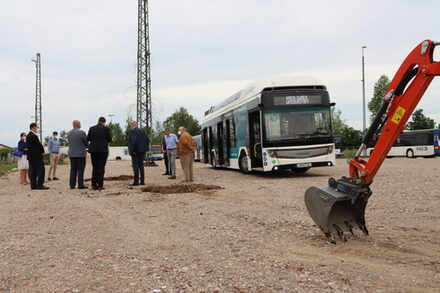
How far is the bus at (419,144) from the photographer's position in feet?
114

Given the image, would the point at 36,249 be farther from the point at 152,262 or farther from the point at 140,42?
the point at 140,42

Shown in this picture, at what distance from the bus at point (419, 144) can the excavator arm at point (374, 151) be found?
31.0m

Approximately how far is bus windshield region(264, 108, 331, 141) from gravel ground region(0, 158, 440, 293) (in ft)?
17.7

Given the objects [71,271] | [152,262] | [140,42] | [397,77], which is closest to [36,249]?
[71,271]

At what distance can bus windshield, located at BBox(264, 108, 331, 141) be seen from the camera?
13.6 m

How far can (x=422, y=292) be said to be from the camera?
3230 mm

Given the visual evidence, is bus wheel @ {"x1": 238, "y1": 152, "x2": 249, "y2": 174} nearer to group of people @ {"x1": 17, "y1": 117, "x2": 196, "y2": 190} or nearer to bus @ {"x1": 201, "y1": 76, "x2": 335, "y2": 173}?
bus @ {"x1": 201, "y1": 76, "x2": 335, "y2": 173}

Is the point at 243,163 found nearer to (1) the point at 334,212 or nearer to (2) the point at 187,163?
(2) the point at 187,163

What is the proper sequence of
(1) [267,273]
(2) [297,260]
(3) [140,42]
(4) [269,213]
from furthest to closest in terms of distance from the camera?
(3) [140,42], (4) [269,213], (2) [297,260], (1) [267,273]

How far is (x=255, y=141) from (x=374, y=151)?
32.1 ft

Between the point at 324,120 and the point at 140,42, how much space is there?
17707 millimetres

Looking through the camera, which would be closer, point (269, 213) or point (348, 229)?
point (348, 229)

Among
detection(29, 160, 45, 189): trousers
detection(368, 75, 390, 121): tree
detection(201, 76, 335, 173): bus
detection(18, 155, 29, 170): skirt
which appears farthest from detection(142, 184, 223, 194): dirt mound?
detection(368, 75, 390, 121): tree

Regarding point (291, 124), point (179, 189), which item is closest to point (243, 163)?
point (291, 124)
